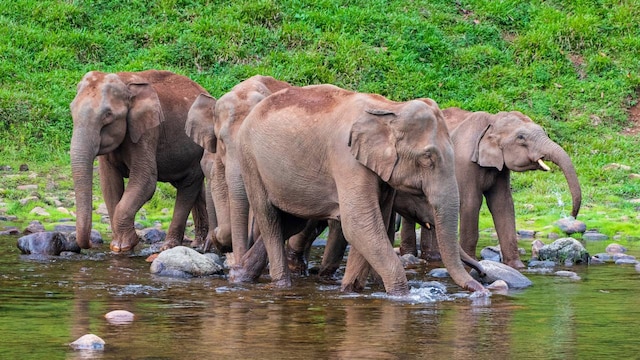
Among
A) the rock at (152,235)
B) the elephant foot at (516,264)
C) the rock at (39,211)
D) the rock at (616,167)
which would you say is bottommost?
the elephant foot at (516,264)

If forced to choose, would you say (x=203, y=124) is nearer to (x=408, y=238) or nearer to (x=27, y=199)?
(x=408, y=238)

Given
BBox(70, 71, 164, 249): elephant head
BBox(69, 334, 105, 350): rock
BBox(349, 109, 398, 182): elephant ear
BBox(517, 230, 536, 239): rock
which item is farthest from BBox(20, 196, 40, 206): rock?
BBox(69, 334, 105, 350): rock

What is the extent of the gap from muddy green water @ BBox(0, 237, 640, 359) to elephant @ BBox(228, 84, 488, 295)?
0.39m

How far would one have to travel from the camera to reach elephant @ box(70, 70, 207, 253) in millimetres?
12266

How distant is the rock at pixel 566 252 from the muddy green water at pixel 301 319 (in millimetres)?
1053

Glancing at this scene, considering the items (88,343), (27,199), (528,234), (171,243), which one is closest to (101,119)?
(171,243)

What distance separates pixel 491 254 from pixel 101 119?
13.6 ft

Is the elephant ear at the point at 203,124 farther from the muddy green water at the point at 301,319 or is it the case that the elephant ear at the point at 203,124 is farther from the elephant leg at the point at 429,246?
the elephant leg at the point at 429,246

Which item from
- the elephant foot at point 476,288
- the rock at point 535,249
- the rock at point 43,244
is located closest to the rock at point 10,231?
the rock at point 43,244

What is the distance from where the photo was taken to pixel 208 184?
1320cm

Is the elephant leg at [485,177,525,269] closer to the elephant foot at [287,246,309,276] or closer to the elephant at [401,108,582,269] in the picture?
the elephant at [401,108,582,269]

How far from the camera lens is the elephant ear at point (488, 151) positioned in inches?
481

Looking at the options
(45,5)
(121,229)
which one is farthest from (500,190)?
(45,5)

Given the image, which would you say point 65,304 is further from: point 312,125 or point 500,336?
point 500,336
